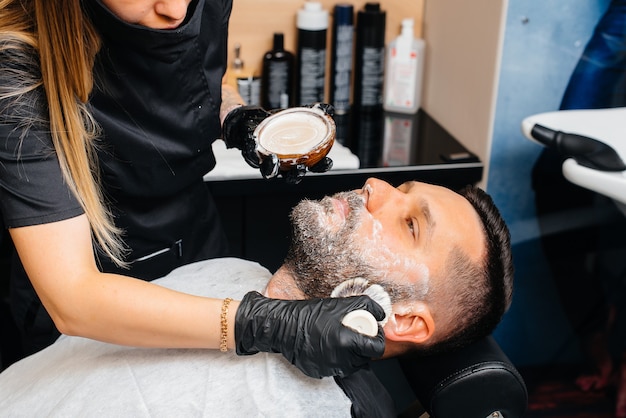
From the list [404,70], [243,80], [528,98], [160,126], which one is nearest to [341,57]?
[404,70]

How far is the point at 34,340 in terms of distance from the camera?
5.19 ft

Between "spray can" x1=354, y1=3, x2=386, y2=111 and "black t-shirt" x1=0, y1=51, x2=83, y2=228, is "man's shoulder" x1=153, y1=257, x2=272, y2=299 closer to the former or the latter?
"black t-shirt" x1=0, y1=51, x2=83, y2=228

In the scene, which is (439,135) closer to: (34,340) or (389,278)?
(389,278)

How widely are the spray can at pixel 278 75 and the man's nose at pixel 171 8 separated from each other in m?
0.94

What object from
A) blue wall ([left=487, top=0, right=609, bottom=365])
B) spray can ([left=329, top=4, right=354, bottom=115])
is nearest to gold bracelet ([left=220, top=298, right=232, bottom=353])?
blue wall ([left=487, top=0, right=609, bottom=365])

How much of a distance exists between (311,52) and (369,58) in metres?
0.19

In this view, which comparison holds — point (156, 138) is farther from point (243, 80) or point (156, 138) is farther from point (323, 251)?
point (243, 80)

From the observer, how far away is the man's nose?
1145 mm

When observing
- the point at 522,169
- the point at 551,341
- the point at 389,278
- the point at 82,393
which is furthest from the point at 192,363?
the point at 551,341

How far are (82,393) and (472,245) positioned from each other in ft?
2.41

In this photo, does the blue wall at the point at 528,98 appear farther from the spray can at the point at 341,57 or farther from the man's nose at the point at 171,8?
the man's nose at the point at 171,8

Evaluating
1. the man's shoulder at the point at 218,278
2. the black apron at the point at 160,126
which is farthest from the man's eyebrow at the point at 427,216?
the black apron at the point at 160,126

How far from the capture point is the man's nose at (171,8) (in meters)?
A: 1.14

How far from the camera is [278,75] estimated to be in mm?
2115
